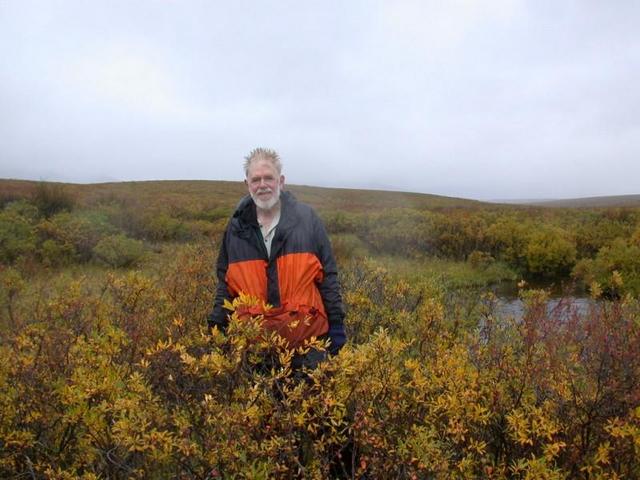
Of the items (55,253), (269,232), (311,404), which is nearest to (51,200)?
(55,253)

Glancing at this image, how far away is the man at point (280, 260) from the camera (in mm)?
2441

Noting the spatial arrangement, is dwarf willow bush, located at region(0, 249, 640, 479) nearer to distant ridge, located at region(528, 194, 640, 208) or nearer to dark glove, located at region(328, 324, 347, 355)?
dark glove, located at region(328, 324, 347, 355)

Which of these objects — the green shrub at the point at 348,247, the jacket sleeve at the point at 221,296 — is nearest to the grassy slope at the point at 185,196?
the green shrub at the point at 348,247

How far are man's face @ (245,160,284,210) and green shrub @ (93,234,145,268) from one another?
11056 millimetres

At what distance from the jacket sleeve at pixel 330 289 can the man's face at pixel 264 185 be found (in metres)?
0.26

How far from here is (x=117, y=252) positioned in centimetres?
Result: 1287

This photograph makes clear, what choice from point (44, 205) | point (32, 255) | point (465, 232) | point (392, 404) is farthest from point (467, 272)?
point (44, 205)

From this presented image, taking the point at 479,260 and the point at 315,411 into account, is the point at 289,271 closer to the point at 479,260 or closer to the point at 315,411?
the point at 315,411

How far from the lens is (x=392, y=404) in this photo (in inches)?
75.8

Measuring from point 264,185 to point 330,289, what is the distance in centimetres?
67

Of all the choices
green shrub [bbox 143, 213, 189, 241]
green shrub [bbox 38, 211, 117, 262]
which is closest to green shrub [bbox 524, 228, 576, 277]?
green shrub [bbox 143, 213, 189, 241]

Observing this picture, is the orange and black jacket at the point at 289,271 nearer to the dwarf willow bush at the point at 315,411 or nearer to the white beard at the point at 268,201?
the white beard at the point at 268,201

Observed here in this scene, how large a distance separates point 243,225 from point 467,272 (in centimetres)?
1249

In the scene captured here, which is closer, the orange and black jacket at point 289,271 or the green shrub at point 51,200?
the orange and black jacket at point 289,271
